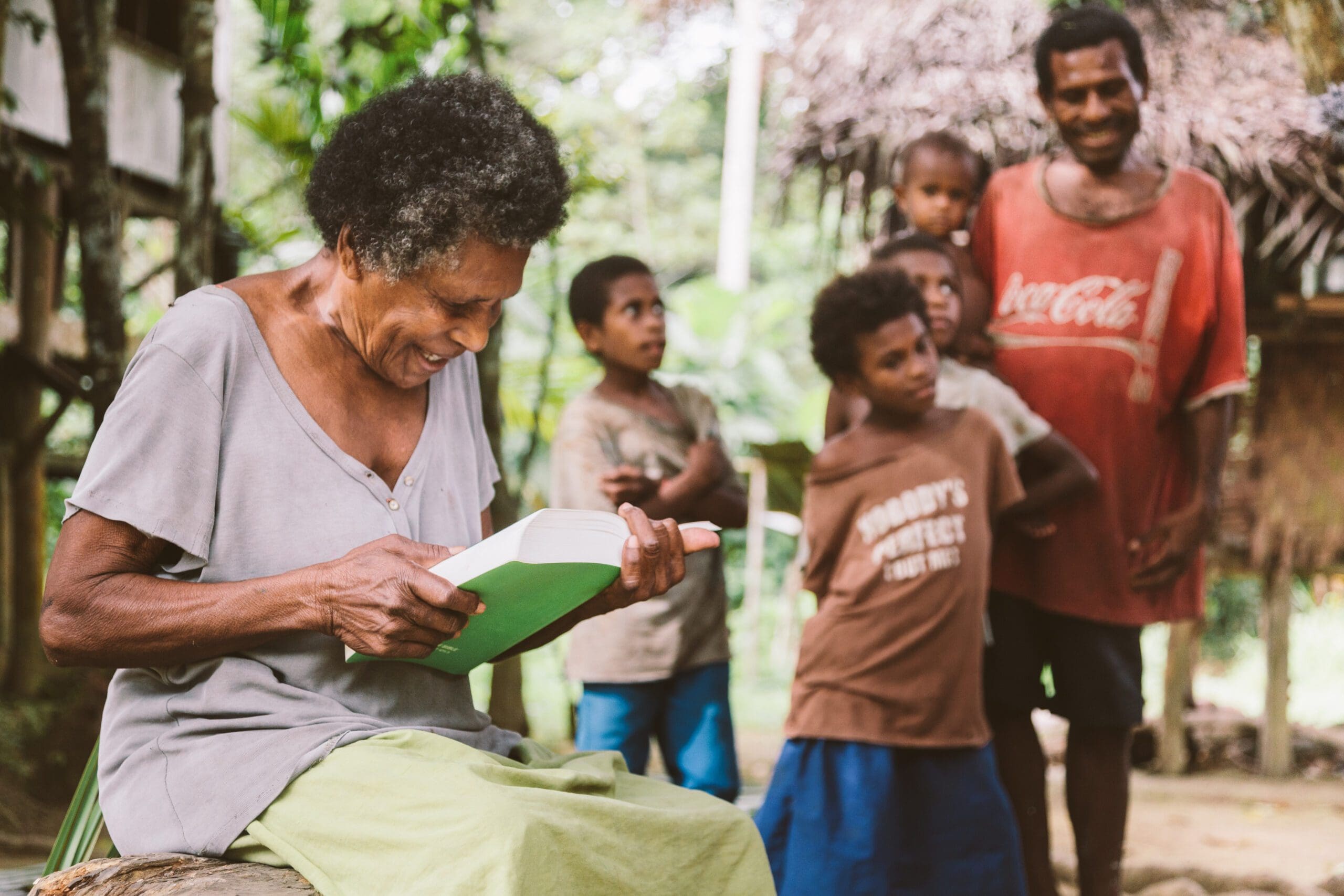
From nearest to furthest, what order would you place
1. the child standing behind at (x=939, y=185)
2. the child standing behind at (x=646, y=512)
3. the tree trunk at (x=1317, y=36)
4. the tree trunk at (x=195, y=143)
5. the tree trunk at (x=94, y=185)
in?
the tree trunk at (x=1317, y=36), the child standing behind at (x=646, y=512), the child standing behind at (x=939, y=185), the tree trunk at (x=94, y=185), the tree trunk at (x=195, y=143)

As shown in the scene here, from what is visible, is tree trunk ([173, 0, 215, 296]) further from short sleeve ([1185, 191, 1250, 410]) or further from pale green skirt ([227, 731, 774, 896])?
short sleeve ([1185, 191, 1250, 410])

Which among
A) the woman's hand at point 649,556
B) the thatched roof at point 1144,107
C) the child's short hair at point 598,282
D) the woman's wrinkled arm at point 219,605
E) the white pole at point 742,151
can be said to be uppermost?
the white pole at point 742,151

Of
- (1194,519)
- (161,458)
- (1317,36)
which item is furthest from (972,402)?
(161,458)

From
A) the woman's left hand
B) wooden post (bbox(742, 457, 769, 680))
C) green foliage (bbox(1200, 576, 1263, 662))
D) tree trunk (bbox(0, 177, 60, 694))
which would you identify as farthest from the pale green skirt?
green foliage (bbox(1200, 576, 1263, 662))

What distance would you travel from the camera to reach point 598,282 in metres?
3.62

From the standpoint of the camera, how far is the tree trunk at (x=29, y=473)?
8.00m

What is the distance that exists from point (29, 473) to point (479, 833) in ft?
25.3

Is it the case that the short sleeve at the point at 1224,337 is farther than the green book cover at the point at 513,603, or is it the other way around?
the short sleeve at the point at 1224,337

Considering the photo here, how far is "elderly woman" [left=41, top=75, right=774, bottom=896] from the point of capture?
157 centimetres

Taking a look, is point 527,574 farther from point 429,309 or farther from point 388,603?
→ point 429,309

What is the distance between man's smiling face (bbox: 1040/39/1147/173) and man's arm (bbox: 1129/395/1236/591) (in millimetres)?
713

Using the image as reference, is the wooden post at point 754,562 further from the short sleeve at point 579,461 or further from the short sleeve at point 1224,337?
the short sleeve at point 1224,337

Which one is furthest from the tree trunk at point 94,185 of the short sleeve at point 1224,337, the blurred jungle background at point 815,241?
the short sleeve at point 1224,337

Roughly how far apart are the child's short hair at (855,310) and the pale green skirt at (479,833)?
1.64m
